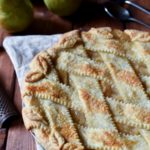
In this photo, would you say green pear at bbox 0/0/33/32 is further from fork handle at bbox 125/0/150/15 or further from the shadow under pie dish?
fork handle at bbox 125/0/150/15

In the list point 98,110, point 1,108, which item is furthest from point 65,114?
point 1,108

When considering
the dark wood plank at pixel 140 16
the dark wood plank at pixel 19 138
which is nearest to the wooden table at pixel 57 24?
the dark wood plank at pixel 140 16

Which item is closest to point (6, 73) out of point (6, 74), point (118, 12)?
point (6, 74)

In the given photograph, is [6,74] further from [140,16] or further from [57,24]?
[140,16]

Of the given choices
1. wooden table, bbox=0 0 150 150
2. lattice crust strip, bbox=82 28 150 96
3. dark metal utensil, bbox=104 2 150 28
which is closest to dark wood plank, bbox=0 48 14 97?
wooden table, bbox=0 0 150 150

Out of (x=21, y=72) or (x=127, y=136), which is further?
(x=21, y=72)

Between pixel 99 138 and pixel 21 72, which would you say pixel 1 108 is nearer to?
pixel 21 72
